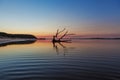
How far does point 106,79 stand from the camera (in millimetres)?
9469

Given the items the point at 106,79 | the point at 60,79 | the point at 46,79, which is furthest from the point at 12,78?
the point at 106,79

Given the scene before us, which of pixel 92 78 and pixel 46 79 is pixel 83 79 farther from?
pixel 46 79

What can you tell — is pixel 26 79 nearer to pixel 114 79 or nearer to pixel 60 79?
pixel 60 79

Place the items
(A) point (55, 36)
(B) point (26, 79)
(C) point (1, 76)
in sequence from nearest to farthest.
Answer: (B) point (26, 79) → (C) point (1, 76) → (A) point (55, 36)

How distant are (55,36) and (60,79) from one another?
70949 mm

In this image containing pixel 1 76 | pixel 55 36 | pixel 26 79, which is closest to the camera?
pixel 26 79

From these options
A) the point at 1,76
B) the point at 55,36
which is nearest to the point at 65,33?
the point at 55,36

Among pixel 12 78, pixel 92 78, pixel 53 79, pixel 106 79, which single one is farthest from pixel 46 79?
pixel 106 79

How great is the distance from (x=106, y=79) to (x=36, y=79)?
10.7ft

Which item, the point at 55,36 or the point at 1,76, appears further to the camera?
the point at 55,36

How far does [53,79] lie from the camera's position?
9414mm

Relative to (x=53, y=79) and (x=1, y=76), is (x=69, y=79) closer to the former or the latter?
(x=53, y=79)

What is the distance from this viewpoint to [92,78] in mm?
9625

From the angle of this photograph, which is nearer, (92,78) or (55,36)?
(92,78)
